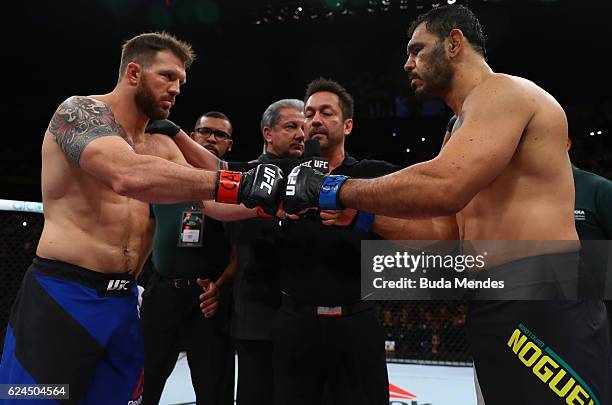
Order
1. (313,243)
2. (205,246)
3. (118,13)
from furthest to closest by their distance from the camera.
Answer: (118,13)
(205,246)
(313,243)

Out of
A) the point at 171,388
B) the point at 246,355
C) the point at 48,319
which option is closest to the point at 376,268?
the point at 246,355

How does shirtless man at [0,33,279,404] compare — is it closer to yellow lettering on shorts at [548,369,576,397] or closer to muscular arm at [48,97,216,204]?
muscular arm at [48,97,216,204]

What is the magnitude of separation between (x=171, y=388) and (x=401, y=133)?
7.83m

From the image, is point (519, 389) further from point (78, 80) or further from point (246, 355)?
point (78, 80)

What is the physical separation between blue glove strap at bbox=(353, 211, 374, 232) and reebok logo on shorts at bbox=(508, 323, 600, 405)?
2.26 feet

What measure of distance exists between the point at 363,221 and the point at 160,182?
0.72 meters

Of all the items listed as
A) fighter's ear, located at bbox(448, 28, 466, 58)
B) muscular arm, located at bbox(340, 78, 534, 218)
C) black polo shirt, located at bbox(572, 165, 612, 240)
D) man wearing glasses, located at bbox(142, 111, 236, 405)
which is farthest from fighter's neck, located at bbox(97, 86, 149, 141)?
black polo shirt, located at bbox(572, 165, 612, 240)

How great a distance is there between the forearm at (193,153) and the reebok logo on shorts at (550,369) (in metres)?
1.52

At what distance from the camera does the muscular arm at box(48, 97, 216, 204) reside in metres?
1.39

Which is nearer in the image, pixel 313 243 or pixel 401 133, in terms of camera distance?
pixel 313 243

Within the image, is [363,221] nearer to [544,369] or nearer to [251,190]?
[251,190]

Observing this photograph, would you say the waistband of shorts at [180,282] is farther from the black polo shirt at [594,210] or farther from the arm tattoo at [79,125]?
the black polo shirt at [594,210]

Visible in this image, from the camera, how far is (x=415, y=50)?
158cm

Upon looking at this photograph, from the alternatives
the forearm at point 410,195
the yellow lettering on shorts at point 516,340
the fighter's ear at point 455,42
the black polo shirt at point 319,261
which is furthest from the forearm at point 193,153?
the yellow lettering on shorts at point 516,340
